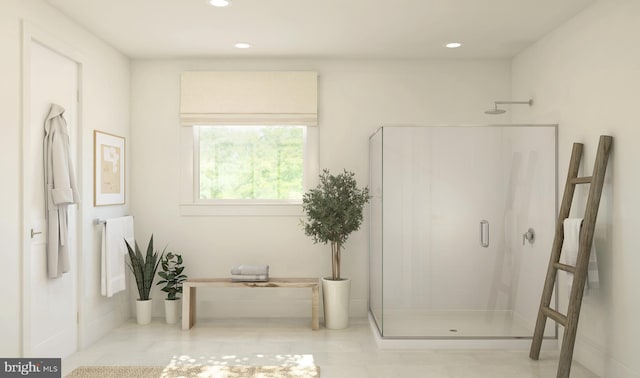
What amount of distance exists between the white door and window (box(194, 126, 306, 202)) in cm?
142

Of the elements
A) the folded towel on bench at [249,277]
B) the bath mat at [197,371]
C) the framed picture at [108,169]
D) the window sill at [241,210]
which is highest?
the framed picture at [108,169]

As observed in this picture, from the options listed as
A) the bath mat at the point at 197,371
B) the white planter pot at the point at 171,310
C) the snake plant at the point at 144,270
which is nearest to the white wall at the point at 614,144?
the bath mat at the point at 197,371

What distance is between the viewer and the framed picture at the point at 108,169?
424 centimetres

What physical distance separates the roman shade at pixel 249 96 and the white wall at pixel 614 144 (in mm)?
2272

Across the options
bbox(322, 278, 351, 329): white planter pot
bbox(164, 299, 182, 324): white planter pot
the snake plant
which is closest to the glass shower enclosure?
bbox(322, 278, 351, 329): white planter pot

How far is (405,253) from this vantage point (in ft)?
13.3

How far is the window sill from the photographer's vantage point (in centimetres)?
502

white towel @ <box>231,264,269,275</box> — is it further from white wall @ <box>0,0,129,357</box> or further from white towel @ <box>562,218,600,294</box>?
white towel @ <box>562,218,600,294</box>

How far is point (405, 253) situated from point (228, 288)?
193 centimetres

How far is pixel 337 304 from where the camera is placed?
15.1ft

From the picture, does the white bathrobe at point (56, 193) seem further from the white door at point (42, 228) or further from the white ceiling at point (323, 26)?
the white ceiling at point (323, 26)

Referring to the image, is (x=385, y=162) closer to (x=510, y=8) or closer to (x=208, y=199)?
(x=510, y=8)

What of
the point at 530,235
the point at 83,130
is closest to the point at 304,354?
the point at 530,235

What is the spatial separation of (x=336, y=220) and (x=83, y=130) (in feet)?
7.27
